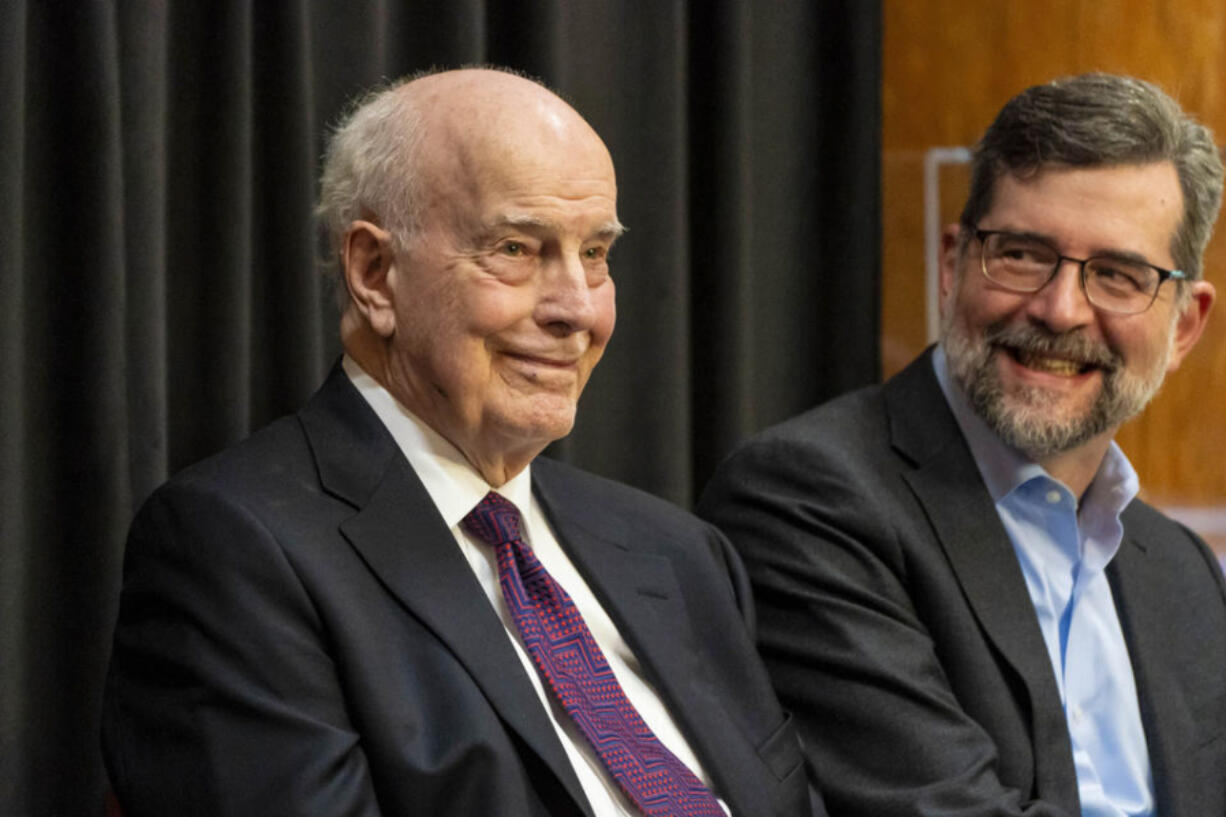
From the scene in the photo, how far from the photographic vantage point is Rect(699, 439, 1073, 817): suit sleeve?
2023mm

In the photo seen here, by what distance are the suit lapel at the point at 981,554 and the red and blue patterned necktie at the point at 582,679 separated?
1.74 ft

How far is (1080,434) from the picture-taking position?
7.48 ft

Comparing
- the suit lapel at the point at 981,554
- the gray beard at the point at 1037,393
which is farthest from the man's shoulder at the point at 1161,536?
the suit lapel at the point at 981,554

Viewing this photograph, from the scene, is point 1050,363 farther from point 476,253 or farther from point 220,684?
point 220,684

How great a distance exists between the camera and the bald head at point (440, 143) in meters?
1.82

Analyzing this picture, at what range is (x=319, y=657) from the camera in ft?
5.28

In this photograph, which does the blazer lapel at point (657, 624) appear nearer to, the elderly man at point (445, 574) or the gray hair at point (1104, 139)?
the elderly man at point (445, 574)

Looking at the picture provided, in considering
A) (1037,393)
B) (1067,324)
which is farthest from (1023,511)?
(1067,324)

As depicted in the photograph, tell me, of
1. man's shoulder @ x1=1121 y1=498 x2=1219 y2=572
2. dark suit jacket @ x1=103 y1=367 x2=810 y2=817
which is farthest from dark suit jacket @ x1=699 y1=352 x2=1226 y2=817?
dark suit jacket @ x1=103 y1=367 x2=810 y2=817

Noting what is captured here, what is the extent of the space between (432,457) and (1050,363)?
0.97 metres

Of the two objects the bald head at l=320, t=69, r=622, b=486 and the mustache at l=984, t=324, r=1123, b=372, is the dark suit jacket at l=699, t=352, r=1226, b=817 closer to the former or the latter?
the mustache at l=984, t=324, r=1123, b=372

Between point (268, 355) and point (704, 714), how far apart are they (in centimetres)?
97

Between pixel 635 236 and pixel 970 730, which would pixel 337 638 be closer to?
pixel 970 730

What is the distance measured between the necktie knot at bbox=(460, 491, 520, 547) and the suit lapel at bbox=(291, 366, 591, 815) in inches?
2.6
